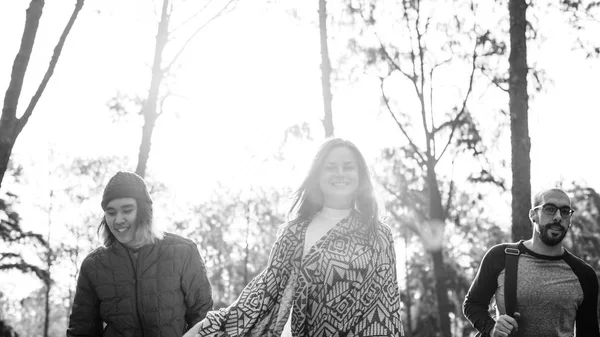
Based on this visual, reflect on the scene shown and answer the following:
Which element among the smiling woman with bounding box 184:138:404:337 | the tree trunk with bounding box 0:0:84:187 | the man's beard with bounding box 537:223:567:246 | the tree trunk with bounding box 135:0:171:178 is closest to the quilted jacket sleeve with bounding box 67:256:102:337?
the smiling woman with bounding box 184:138:404:337

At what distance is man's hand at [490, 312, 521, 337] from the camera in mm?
5496

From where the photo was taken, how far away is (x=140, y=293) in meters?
5.18

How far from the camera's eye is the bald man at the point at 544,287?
18.5 ft

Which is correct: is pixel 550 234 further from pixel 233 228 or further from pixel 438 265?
pixel 233 228

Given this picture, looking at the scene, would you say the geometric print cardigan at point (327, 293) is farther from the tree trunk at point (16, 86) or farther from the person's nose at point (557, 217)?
the tree trunk at point (16, 86)

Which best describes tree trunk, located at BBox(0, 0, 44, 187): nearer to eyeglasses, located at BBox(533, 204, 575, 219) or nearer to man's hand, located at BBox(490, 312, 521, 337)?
man's hand, located at BBox(490, 312, 521, 337)

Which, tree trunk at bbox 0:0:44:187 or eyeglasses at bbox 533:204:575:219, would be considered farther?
tree trunk at bbox 0:0:44:187

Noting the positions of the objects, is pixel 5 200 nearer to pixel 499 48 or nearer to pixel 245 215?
pixel 245 215

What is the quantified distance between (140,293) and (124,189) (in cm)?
73

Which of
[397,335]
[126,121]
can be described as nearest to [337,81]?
[126,121]

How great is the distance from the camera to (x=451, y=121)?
19.8 m

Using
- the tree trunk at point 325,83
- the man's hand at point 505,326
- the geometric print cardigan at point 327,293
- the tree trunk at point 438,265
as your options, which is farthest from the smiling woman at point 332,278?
the tree trunk at point 438,265

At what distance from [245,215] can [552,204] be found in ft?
109

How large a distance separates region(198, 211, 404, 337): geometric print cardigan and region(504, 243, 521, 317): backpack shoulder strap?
5.41 ft
